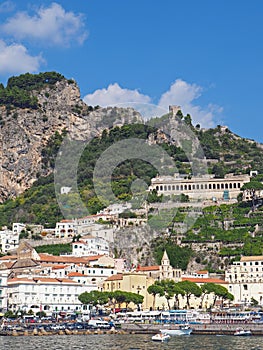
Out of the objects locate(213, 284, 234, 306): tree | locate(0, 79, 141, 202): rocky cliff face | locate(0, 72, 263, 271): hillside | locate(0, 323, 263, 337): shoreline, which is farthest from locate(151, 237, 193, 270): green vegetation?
locate(0, 79, 141, 202): rocky cliff face

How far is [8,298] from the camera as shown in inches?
3206

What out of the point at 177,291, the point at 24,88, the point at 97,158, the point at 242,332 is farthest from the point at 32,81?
the point at 242,332

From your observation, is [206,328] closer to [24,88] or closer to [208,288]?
[208,288]

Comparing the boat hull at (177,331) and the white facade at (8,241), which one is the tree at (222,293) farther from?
the white facade at (8,241)

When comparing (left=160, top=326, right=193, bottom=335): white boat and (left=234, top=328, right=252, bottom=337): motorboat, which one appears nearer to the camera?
(left=234, top=328, right=252, bottom=337): motorboat

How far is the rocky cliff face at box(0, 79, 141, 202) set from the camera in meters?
137

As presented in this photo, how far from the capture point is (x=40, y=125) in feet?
468

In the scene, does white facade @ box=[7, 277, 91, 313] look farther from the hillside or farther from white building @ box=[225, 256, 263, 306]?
white building @ box=[225, 256, 263, 306]

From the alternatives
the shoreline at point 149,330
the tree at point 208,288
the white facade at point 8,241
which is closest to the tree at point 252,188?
the tree at point 208,288

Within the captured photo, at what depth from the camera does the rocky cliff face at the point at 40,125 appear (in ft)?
448

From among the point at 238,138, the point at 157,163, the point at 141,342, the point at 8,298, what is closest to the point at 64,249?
the point at 8,298

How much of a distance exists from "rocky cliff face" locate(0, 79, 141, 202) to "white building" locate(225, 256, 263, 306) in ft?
177

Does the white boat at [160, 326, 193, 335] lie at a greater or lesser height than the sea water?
greater

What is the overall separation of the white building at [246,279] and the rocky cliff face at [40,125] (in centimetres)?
5387
